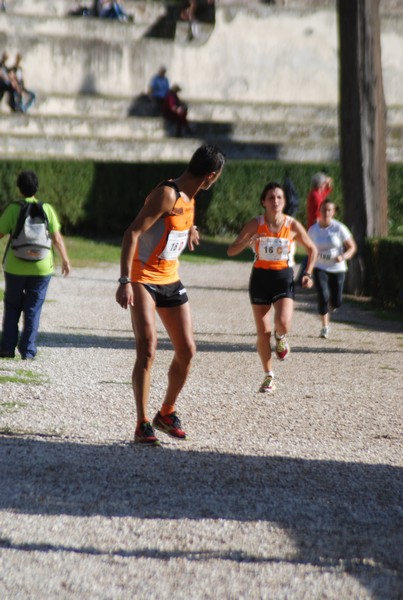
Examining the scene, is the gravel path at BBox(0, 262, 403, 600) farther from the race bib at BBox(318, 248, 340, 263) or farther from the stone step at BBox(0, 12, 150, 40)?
the stone step at BBox(0, 12, 150, 40)

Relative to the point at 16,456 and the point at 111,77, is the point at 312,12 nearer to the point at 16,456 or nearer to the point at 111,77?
the point at 111,77

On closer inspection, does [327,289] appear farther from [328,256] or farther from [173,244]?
[173,244]

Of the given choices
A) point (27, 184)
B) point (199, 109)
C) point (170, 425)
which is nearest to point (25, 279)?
point (27, 184)

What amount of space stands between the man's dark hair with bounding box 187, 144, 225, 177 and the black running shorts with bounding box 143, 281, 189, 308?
26.6 inches

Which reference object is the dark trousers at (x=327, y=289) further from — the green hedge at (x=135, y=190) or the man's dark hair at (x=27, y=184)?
the green hedge at (x=135, y=190)

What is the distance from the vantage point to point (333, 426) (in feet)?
25.9

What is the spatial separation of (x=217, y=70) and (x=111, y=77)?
11.2 feet

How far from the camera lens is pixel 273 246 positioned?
9.52 m

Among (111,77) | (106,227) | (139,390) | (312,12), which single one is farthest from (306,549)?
(312,12)

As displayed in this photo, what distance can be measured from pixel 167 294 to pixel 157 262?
208 millimetres

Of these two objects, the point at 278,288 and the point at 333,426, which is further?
the point at 278,288

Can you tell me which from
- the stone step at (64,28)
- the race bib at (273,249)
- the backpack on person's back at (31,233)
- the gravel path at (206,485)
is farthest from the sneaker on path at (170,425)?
the stone step at (64,28)

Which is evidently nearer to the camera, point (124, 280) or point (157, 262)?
point (124, 280)

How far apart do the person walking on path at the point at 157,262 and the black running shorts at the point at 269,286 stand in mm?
2479
